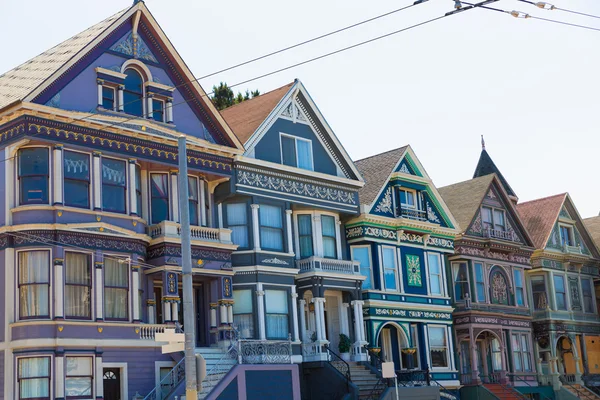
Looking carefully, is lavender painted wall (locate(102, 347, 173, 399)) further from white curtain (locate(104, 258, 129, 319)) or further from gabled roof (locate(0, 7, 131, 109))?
gabled roof (locate(0, 7, 131, 109))

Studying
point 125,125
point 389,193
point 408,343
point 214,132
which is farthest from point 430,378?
point 125,125

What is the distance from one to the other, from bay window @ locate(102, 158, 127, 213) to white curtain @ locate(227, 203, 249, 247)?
6.15m

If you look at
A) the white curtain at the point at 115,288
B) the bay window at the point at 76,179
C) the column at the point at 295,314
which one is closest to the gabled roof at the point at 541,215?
the column at the point at 295,314

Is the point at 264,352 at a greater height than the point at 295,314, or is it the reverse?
the point at 295,314

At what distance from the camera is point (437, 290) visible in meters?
48.6

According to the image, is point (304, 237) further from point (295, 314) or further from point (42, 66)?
point (42, 66)

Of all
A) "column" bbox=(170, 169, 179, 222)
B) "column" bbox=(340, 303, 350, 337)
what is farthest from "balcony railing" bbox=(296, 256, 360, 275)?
"column" bbox=(170, 169, 179, 222)

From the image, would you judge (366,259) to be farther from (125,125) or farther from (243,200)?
(125,125)

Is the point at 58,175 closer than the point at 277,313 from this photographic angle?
Yes

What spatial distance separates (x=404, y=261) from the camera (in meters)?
46.8

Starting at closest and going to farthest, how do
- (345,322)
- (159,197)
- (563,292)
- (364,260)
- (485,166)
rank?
(159,197) < (345,322) < (364,260) < (563,292) < (485,166)

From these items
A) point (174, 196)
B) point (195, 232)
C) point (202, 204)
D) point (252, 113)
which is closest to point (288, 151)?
point (252, 113)

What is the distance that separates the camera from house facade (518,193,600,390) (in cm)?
5603

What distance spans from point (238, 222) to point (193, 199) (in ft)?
9.11
